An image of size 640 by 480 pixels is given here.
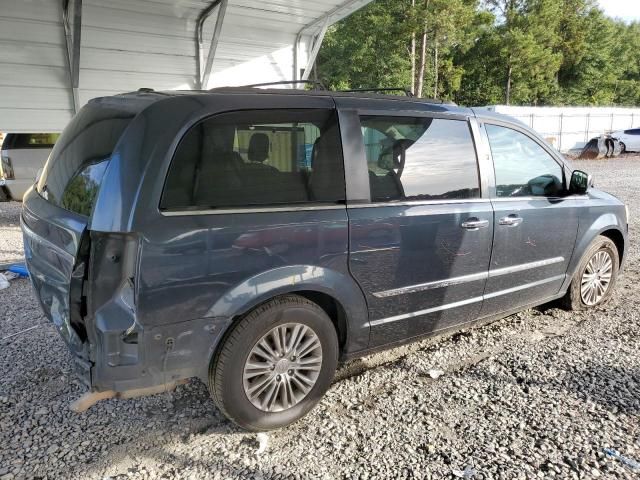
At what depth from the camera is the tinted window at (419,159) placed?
300 centimetres

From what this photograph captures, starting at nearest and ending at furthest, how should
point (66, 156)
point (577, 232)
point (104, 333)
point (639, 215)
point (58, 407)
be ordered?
point (104, 333) < point (66, 156) < point (58, 407) < point (577, 232) < point (639, 215)

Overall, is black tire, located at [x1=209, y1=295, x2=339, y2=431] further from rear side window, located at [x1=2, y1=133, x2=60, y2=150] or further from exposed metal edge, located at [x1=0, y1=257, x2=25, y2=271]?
rear side window, located at [x1=2, y1=133, x2=60, y2=150]

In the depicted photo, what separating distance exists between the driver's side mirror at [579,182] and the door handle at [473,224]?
45.6 inches

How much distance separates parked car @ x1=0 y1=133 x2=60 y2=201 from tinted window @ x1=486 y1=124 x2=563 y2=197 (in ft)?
26.7

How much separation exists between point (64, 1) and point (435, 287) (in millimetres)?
6683

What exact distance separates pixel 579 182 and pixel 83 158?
3695mm

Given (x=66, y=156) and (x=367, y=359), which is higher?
(x=66, y=156)

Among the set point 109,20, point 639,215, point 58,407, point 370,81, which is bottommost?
point 58,407

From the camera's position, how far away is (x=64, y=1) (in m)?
6.73

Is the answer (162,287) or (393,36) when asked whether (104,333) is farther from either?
(393,36)

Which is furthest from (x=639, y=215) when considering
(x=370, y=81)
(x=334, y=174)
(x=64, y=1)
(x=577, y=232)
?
(x=370, y=81)

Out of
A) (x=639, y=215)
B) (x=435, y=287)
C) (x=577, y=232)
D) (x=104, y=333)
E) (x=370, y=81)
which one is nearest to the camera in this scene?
(x=104, y=333)

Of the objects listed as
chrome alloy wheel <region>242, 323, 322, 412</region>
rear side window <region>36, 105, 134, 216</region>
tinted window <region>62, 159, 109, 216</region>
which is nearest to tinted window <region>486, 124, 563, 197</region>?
chrome alloy wheel <region>242, 323, 322, 412</region>

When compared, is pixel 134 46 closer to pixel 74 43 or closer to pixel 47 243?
pixel 74 43
